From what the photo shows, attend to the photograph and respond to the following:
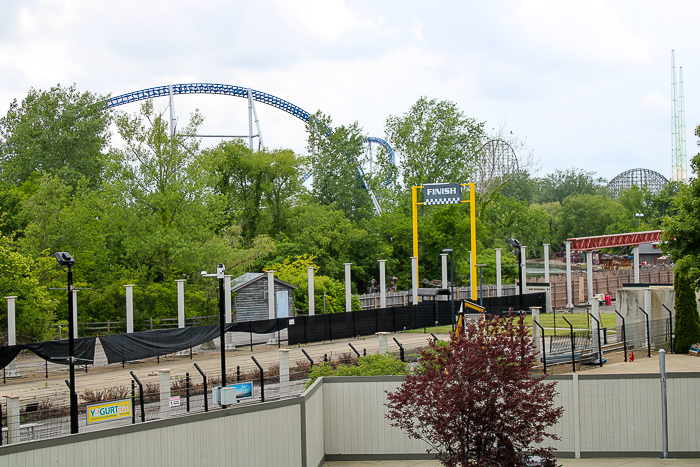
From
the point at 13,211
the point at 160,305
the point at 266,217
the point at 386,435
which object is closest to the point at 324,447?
the point at 386,435

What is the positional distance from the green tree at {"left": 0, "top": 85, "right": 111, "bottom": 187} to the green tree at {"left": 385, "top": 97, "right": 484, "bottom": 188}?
88.9 ft

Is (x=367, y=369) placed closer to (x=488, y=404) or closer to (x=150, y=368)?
(x=488, y=404)

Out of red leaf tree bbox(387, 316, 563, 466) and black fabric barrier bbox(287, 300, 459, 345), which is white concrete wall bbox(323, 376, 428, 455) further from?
black fabric barrier bbox(287, 300, 459, 345)

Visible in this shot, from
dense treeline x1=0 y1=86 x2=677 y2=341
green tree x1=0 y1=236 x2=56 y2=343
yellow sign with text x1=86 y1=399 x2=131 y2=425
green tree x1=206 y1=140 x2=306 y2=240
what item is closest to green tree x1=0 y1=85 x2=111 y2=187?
dense treeline x1=0 y1=86 x2=677 y2=341

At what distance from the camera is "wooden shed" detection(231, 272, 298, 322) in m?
31.7

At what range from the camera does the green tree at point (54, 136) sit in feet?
160

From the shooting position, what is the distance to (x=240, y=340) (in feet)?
91.1

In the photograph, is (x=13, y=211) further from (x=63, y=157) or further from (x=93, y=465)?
(x=93, y=465)

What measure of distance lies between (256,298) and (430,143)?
31417 millimetres

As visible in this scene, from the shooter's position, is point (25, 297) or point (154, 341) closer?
point (154, 341)

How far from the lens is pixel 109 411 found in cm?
1373

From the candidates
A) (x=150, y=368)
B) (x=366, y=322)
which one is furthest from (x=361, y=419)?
(x=366, y=322)

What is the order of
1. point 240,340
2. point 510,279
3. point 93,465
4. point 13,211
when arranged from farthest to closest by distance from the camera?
point 510,279 → point 13,211 → point 240,340 → point 93,465

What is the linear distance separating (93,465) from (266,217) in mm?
43633
